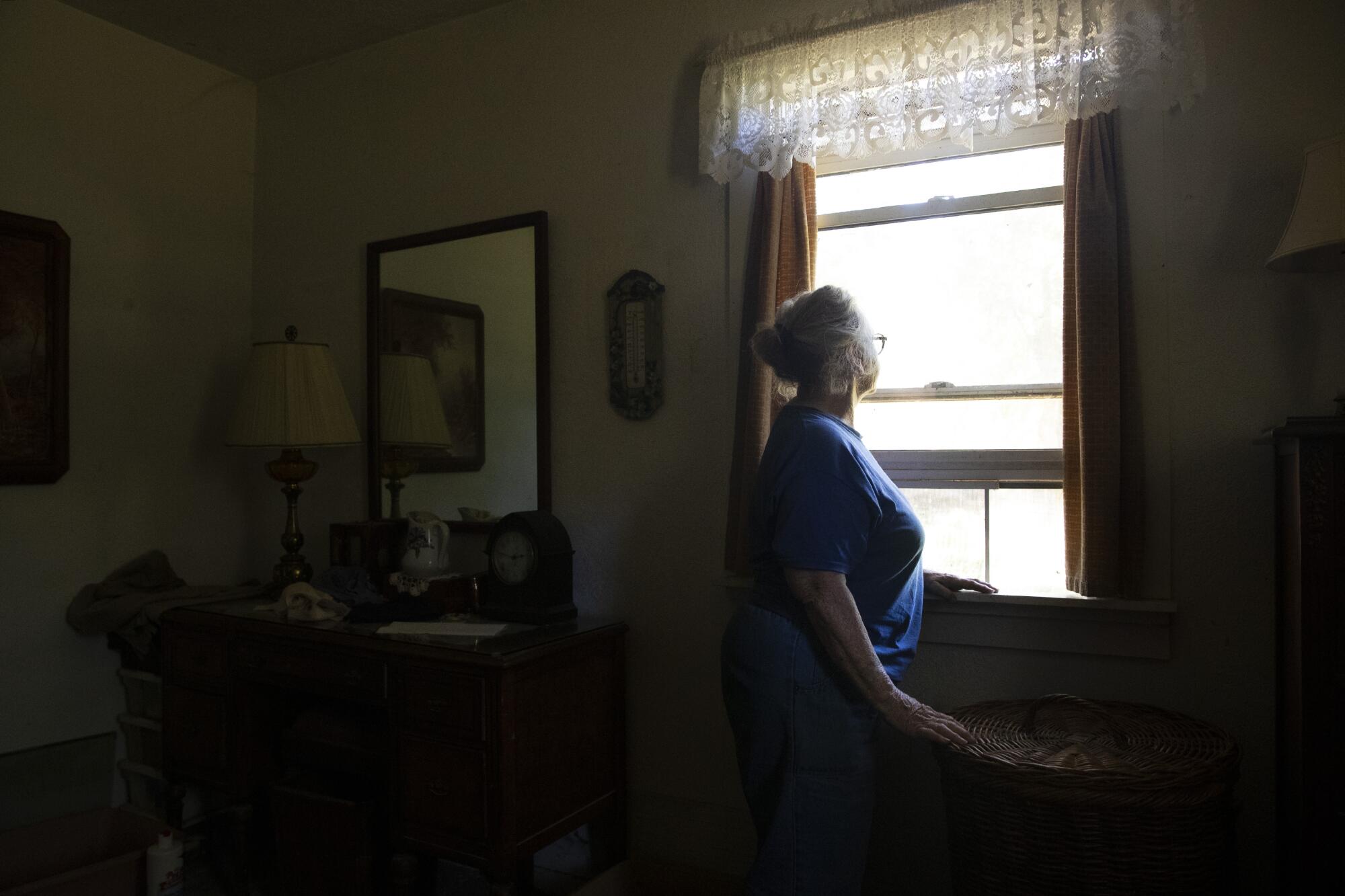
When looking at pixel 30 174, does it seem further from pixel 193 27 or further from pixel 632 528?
pixel 632 528

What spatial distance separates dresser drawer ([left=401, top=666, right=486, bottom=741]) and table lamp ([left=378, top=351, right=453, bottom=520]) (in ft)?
3.16

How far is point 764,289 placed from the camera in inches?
106

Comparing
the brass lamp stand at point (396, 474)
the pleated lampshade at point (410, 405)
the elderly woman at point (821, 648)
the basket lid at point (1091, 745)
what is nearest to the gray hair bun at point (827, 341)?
the elderly woman at point (821, 648)

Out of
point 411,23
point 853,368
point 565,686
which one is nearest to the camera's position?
point 853,368

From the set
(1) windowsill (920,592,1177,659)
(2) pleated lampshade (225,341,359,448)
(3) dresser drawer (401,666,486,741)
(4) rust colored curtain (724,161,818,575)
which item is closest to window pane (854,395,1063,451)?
(4) rust colored curtain (724,161,818,575)

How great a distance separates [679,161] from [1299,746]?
7.44ft

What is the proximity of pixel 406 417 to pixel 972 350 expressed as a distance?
2059mm

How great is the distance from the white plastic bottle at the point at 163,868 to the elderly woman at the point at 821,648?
1.92 meters

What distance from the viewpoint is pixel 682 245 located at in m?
2.93

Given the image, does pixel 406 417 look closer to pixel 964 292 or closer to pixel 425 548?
pixel 425 548

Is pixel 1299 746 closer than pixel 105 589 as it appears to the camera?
Yes

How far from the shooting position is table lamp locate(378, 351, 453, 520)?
3.38 meters

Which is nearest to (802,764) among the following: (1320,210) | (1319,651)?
(1319,651)

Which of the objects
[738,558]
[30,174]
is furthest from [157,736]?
[738,558]
